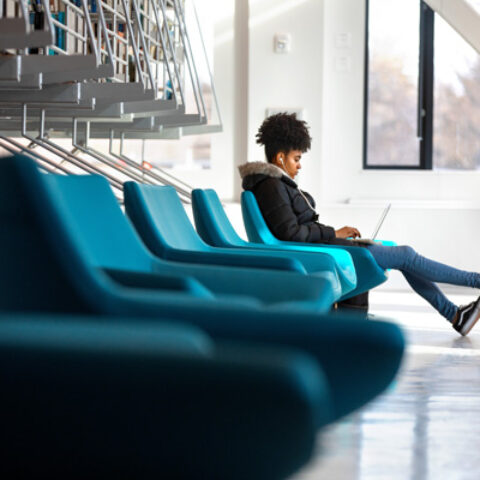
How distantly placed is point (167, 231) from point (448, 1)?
5652 millimetres

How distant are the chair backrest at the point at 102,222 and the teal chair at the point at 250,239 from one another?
128 centimetres

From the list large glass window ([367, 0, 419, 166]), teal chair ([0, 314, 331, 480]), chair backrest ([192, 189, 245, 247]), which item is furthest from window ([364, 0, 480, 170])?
teal chair ([0, 314, 331, 480])

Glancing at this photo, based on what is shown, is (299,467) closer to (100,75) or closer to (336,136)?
(100,75)

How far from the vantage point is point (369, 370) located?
1.54 metres

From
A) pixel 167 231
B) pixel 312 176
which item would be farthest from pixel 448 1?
pixel 167 231

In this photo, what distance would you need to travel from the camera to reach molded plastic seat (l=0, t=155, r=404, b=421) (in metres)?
1.54

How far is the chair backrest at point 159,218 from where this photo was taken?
2930mm

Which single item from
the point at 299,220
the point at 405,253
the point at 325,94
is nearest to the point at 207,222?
the point at 299,220

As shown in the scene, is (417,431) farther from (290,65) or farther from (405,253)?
(290,65)

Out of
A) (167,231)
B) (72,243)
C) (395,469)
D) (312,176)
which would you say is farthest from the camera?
(312,176)

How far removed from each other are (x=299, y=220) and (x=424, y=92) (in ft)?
12.8

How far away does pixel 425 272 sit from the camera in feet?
15.8

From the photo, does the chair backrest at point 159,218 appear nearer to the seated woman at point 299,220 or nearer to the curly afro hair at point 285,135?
the seated woman at point 299,220

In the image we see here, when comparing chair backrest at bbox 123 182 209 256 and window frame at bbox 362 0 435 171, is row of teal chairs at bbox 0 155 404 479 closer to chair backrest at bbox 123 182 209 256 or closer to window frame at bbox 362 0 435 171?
chair backrest at bbox 123 182 209 256
